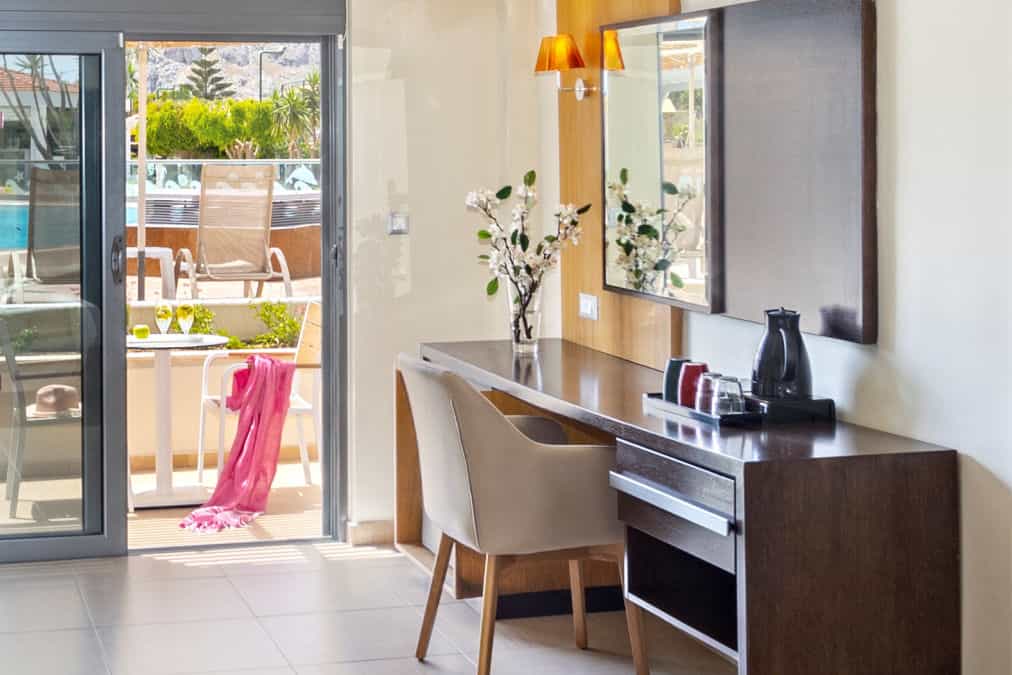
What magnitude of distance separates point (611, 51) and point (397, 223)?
123 cm

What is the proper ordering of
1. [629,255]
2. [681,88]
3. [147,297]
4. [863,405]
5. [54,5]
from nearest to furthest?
[863,405] < [681,88] < [629,255] < [54,5] < [147,297]

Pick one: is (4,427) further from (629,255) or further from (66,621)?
(629,255)

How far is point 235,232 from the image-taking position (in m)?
6.14

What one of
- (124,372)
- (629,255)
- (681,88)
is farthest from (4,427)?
(681,88)

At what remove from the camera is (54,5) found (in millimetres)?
5066

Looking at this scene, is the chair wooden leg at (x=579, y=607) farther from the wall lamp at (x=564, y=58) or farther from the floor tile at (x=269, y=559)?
the wall lamp at (x=564, y=58)

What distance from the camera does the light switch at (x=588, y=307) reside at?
478 cm

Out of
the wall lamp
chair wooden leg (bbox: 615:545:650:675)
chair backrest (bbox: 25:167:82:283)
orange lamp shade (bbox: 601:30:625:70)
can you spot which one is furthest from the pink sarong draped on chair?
chair wooden leg (bbox: 615:545:650:675)

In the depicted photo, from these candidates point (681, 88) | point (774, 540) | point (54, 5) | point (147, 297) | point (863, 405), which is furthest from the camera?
point (147, 297)

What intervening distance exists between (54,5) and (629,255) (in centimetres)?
229

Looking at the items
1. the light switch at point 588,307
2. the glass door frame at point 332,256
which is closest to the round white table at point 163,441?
the glass door frame at point 332,256

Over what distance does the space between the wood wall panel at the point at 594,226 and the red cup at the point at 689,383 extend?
0.77 m

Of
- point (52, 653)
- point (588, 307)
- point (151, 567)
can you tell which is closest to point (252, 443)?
point (151, 567)

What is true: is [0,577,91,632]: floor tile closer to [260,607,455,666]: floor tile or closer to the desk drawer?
[260,607,455,666]: floor tile
